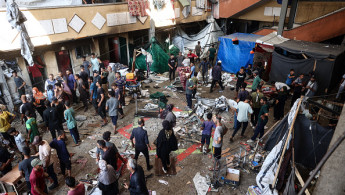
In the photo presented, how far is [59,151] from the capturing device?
5898 mm

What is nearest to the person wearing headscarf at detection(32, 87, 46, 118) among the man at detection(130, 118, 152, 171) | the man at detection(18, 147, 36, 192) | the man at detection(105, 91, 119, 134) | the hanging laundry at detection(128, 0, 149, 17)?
the man at detection(105, 91, 119, 134)

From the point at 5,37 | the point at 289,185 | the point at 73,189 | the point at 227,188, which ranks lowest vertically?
the point at 227,188

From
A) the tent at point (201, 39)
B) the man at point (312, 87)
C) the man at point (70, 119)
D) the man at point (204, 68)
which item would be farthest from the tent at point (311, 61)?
the man at point (70, 119)

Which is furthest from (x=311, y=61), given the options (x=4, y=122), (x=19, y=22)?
(x=4, y=122)

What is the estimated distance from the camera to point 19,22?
8.44 meters

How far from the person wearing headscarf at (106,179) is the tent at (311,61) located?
Result: 35.2ft

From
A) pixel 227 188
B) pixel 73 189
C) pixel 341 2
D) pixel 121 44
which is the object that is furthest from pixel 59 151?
pixel 341 2

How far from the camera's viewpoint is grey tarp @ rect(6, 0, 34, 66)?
26.4ft

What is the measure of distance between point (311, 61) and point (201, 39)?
9.89 meters

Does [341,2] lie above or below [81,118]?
above

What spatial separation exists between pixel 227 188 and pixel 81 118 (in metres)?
6.74

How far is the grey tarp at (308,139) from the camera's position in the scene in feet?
20.8

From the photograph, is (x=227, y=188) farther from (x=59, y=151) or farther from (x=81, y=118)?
(x=81, y=118)

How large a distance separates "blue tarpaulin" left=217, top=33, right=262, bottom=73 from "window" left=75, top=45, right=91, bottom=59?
891 cm
